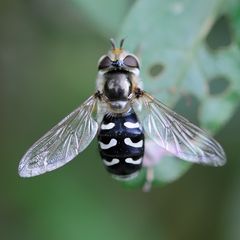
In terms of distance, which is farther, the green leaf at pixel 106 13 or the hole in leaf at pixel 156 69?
the green leaf at pixel 106 13

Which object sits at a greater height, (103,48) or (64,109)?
(103,48)

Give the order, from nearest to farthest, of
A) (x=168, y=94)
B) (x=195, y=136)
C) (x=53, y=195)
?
1. (x=195, y=136)
2. (x=168, y=94)
3. (x=53, y=195)

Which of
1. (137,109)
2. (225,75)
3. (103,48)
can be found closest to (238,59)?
(225,75)

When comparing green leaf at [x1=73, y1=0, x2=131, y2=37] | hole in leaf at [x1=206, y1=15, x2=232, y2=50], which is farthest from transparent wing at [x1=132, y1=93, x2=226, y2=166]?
green leaf at [x1=73, y1=0, x2=131, y2=37]

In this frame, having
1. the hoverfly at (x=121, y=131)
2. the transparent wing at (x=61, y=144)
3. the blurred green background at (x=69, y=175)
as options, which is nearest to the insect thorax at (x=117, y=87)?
the hoverfly at (x=121, y=131)

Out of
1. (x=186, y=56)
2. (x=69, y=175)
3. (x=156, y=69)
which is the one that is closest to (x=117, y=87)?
(x=156, y=69)

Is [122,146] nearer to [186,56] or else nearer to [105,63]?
[105,63]

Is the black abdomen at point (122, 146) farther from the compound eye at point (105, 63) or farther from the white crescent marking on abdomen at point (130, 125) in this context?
the compound eye at point (105, 63)

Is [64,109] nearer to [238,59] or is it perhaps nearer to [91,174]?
[91,174]
